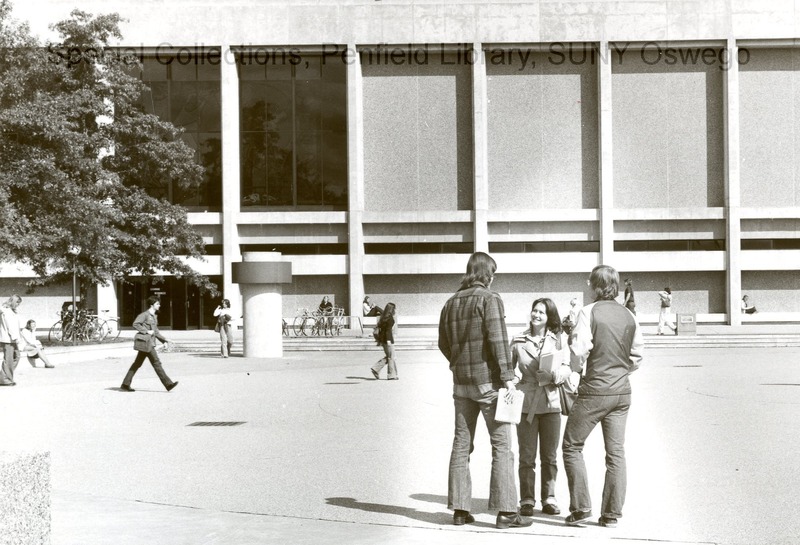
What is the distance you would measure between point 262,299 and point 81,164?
6.92 metres

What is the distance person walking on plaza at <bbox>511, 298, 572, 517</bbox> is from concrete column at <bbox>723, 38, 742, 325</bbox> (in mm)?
39586

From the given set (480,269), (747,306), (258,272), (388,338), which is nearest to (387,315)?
(388,338)

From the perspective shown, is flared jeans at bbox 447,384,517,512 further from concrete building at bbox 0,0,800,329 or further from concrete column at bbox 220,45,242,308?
concrete column at bbox 220,45,242,308

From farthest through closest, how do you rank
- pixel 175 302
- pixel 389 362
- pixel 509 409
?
pixel 175 302
pixel 389 362
pixel 509 409

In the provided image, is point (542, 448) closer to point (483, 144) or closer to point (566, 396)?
point (566, 396)

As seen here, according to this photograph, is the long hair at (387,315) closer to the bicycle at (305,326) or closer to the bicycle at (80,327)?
the bicycle at (80,327)

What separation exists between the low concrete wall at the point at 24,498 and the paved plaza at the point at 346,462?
182 mm

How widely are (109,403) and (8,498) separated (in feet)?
39.3

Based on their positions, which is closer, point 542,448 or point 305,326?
point 542,448

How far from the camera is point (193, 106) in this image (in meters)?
47.0

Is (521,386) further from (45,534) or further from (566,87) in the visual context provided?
(566,87)

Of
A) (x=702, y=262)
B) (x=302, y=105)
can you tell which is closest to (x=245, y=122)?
(x=302, y=105)

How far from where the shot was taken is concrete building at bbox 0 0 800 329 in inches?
1810

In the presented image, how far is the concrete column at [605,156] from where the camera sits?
4594cm
